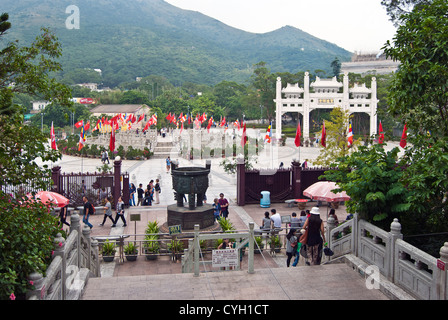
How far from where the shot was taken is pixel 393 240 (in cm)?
928

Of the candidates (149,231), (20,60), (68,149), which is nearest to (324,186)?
(149,231)

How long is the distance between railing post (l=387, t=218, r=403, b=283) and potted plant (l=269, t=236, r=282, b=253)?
5.67m

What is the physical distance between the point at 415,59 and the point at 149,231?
32.2 ft

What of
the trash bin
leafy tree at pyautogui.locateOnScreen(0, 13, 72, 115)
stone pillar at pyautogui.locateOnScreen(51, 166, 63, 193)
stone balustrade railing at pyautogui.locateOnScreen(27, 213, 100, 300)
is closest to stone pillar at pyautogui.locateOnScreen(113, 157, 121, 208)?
stone pillar at pyautogui.locateOnScreen(51, 166, 63, 193)

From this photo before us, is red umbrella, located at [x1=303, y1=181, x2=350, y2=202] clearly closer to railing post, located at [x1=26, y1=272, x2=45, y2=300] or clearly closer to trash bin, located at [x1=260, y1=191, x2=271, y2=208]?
trash bin, located at [x1=260, y1=191, x2=271, y2=208]

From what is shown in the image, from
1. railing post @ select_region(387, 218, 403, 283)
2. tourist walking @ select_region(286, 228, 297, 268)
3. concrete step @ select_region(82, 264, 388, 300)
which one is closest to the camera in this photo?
concrete step @ select_region(82, 264, 388, 300)

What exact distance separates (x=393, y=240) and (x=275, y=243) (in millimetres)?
6092

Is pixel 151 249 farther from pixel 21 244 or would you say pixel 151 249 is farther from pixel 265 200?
pixel 265 200

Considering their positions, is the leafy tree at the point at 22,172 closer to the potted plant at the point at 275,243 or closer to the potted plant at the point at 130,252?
the potted plant at the point at 130,252

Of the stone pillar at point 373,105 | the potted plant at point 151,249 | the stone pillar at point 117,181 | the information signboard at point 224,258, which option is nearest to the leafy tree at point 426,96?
the information signboard at point 224,258

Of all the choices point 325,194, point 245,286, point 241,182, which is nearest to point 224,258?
point 245,286

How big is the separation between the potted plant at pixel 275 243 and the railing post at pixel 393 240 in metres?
5.67

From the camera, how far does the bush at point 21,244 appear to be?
6551mm

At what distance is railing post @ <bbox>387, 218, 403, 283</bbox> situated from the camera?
923 centimetres
